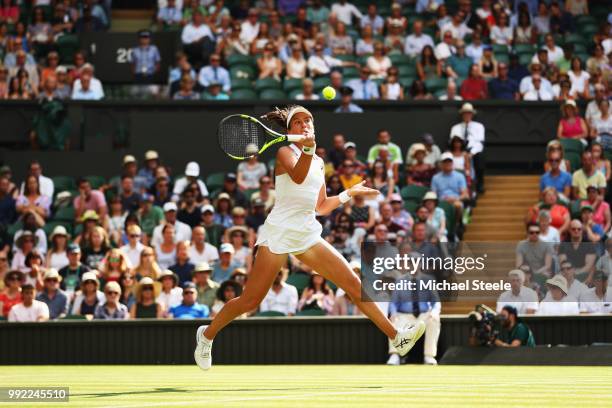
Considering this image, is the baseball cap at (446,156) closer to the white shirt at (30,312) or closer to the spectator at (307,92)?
the spectator at (307,92)

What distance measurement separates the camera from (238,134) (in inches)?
358

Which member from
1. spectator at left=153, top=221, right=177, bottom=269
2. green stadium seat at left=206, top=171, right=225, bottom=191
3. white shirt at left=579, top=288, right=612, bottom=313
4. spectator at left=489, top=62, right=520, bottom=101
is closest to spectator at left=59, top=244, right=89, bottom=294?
spectator at left=153, top=221, right=177, bottom=269

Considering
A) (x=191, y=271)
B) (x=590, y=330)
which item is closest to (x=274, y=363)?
(x=191, y=271)

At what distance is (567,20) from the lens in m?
22.8

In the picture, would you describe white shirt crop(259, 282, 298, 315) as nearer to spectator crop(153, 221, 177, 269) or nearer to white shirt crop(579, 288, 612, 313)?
spectator crop(153, 221, 177, 269)

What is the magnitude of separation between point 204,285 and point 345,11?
8746 millimetres

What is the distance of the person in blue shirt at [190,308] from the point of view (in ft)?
49.9

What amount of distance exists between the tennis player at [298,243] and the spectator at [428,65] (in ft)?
40.4

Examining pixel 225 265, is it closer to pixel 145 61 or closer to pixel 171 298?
pixel 171 298

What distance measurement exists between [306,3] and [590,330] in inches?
426

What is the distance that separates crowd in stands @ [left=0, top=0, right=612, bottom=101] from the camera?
67.2 feet

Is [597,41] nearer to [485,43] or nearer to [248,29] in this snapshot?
[485,43]

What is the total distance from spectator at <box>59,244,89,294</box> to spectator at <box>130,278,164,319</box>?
4.09ft

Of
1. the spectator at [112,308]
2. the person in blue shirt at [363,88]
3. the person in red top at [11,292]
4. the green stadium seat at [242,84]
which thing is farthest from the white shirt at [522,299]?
the green stadium seat at [242,84]
